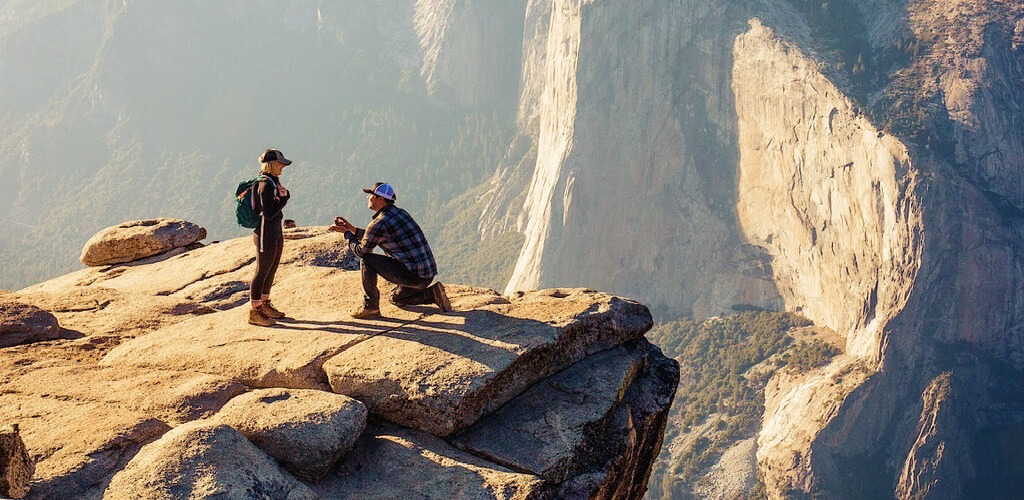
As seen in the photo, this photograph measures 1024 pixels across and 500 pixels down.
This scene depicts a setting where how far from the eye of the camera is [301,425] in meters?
9.12

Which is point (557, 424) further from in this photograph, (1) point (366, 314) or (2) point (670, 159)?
(2) point (670, 159)

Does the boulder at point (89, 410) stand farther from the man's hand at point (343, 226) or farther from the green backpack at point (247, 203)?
the man's hand at point (343, 226)

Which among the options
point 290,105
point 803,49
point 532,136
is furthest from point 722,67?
point 290,105

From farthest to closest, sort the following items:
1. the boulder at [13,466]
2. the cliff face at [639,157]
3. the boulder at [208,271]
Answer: the cliff face at [639,157]
the boulder at [208,271]
the boulder at [13,466]

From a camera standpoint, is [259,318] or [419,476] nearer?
[419,476]

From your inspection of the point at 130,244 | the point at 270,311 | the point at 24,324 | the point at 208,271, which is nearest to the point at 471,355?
the point at 270,311

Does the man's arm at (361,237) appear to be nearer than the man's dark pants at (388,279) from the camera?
Yes

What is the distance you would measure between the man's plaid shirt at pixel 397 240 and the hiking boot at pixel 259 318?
1890 millimetres

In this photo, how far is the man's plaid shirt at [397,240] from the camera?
39.5ft

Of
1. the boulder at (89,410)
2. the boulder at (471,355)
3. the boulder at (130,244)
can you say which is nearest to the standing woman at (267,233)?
the boulder at (89,410)

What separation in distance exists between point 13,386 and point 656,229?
100359 mm

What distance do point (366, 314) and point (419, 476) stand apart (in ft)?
12.6

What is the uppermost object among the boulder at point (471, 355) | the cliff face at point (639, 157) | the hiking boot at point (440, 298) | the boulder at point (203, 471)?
the cliff face at point (639, 157)

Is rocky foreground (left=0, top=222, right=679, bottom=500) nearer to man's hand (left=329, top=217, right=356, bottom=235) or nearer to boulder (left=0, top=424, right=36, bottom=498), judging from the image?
boulder (left=0, top=424, right=36, bottom=498)
